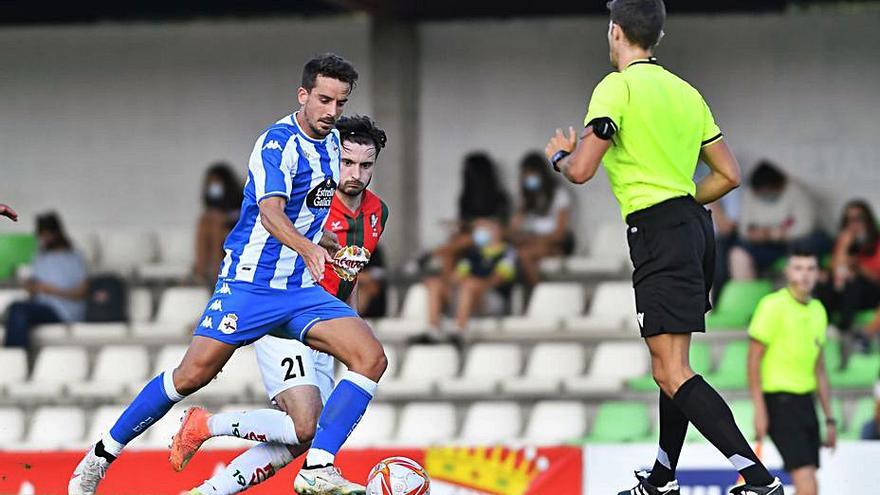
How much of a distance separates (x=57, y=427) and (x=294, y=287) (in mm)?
7896

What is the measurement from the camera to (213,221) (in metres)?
15.5

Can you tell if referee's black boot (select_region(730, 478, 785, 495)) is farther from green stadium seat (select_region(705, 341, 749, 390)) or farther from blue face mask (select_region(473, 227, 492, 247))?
blue face mask (select_region(473, 227, 492, 247))

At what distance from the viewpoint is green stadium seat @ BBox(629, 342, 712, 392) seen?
1337 centimetres

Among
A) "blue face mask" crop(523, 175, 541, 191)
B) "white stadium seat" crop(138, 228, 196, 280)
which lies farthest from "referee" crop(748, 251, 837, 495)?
"white stadium seat" crop(138, 228, 196, 280)

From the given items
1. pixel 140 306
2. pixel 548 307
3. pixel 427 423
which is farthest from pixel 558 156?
pixel 140 306

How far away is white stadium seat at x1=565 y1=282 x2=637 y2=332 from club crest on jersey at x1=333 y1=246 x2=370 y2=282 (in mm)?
7672

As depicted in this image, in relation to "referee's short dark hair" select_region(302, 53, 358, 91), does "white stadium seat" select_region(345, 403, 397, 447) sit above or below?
below

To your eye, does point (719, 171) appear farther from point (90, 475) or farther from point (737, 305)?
point (737, 305)

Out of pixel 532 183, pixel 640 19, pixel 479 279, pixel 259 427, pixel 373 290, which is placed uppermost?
pixel 640 19

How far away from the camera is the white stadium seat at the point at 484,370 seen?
1368cm

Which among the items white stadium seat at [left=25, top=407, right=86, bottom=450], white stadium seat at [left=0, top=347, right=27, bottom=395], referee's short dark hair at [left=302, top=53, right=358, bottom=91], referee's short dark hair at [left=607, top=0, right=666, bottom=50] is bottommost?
white stadium seat at [left=25, top=407, right=86, bottom=450]

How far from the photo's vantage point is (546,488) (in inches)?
423

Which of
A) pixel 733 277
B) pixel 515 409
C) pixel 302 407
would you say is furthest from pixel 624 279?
pixel 302 407

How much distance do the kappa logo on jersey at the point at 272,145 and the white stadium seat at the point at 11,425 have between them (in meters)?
8.02
